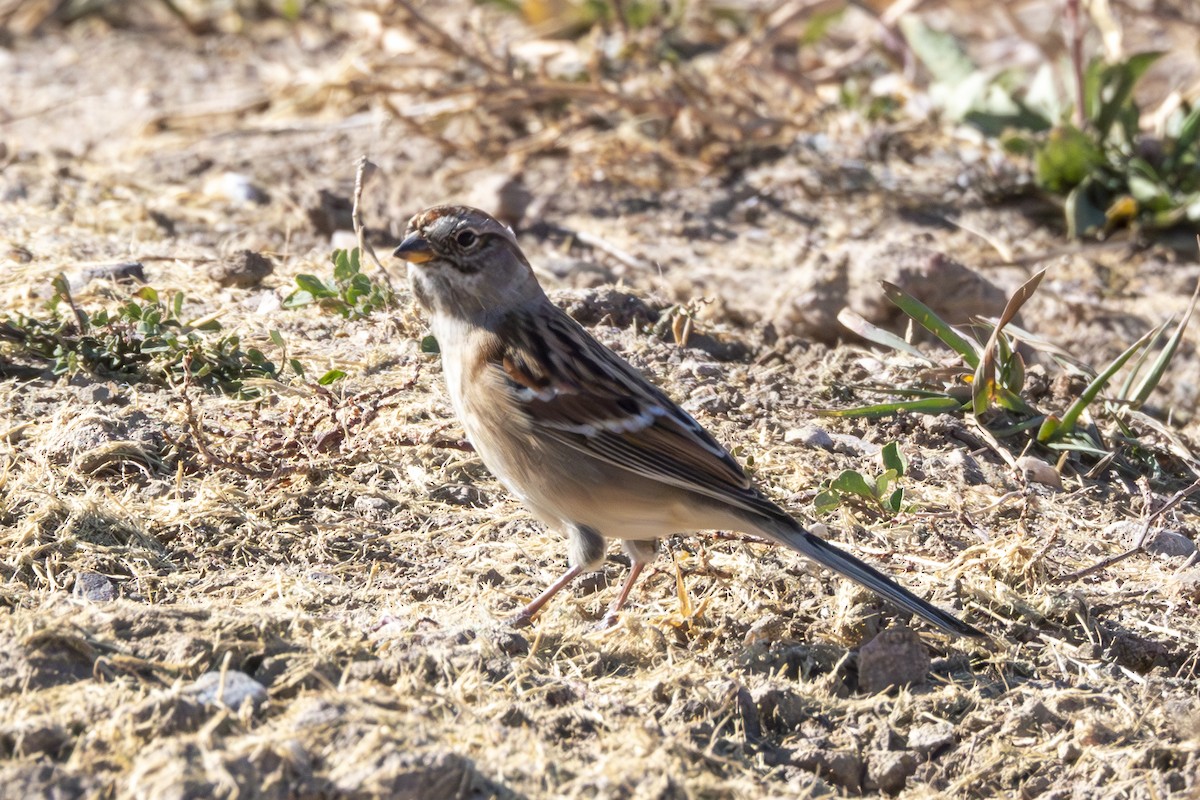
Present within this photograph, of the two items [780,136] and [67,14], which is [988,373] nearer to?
[780,136]

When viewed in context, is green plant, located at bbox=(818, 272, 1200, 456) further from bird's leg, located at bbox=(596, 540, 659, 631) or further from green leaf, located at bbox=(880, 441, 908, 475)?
bird's leg, located at bbox=(596, 540, 659, 631)

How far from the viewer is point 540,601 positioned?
362cm

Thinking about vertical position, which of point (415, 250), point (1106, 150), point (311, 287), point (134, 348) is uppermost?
point (415, 250)

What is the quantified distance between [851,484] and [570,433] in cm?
82

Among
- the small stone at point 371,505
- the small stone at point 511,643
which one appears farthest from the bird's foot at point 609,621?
the small stone at point 371,505

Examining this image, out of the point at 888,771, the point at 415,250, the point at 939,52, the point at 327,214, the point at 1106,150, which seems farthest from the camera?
the point at 939,52

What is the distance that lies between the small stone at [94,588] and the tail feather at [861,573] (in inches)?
62.4

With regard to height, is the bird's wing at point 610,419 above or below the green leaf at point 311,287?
above

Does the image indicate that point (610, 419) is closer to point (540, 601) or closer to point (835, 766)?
point (540, 601)

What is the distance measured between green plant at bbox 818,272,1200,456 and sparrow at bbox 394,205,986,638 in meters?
0.94

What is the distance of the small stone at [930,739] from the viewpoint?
3162 mm

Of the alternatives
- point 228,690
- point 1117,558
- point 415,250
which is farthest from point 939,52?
point 228,690

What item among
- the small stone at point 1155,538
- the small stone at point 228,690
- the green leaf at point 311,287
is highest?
the small stone at point 228,690

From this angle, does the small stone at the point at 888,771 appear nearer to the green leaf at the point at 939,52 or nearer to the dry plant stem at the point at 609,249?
the dry plant stem at the point at 609,249
